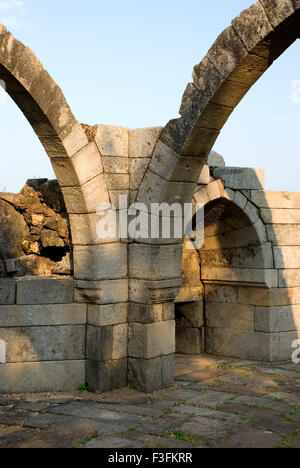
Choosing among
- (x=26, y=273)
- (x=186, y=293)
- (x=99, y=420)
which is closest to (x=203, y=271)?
(x=186, y=293)

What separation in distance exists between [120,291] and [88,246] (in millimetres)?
565

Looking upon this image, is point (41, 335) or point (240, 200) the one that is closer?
point (41, 335)

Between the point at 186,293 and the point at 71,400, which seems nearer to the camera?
the point at 71,400

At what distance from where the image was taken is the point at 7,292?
504 centimetres

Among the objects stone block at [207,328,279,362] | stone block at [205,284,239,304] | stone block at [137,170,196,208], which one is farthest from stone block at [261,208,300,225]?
stone block at [137,170,196,208]

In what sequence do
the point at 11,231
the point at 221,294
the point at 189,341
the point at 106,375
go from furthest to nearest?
the point at 189,341, the point at 221,294, the point at 11,231, the point at 106,375

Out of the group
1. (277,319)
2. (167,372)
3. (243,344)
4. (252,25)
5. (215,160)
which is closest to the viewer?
(252,25)

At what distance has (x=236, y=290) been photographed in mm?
7461

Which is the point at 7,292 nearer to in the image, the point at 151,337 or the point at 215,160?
the point at 151,337

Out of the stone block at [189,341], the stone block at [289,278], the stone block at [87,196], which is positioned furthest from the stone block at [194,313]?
the stone block at [87,196]

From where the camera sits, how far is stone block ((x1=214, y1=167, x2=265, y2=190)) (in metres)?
6.73

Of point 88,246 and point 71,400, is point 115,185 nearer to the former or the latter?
point 88,246

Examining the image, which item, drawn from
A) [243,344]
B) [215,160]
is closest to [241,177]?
[215,160]

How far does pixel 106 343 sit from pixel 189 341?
2858 mm
